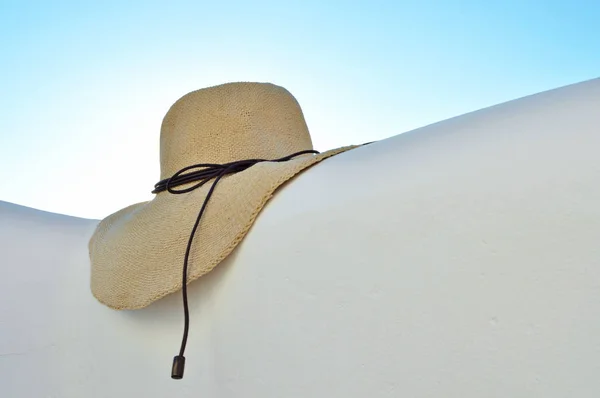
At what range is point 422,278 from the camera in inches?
13.4

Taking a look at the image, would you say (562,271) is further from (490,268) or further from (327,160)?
(327,160)

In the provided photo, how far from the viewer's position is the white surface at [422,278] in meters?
0.30

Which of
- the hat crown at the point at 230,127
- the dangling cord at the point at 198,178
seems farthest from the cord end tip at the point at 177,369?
the hat crown at the point at 230,127

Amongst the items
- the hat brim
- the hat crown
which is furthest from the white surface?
the hat crown

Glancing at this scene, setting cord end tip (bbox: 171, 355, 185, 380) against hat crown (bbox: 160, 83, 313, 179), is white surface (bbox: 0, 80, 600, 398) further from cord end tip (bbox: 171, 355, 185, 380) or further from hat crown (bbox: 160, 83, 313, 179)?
hat crown (bbox: 160, 83, 313, 179)

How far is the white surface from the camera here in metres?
0.30

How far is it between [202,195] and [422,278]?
0.83ft

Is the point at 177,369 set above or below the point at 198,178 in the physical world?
Answer: below

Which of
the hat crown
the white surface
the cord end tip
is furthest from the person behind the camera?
the hat crown

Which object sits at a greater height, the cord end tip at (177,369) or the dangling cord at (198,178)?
the dangling cord at (198,178)

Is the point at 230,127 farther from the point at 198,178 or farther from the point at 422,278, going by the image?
the point at 422,278

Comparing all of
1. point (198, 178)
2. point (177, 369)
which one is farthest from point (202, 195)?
point (177, 369)

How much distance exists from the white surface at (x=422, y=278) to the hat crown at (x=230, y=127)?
0.55 ft

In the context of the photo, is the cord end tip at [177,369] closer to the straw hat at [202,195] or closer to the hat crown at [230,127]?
the straw hat at [202,195]
